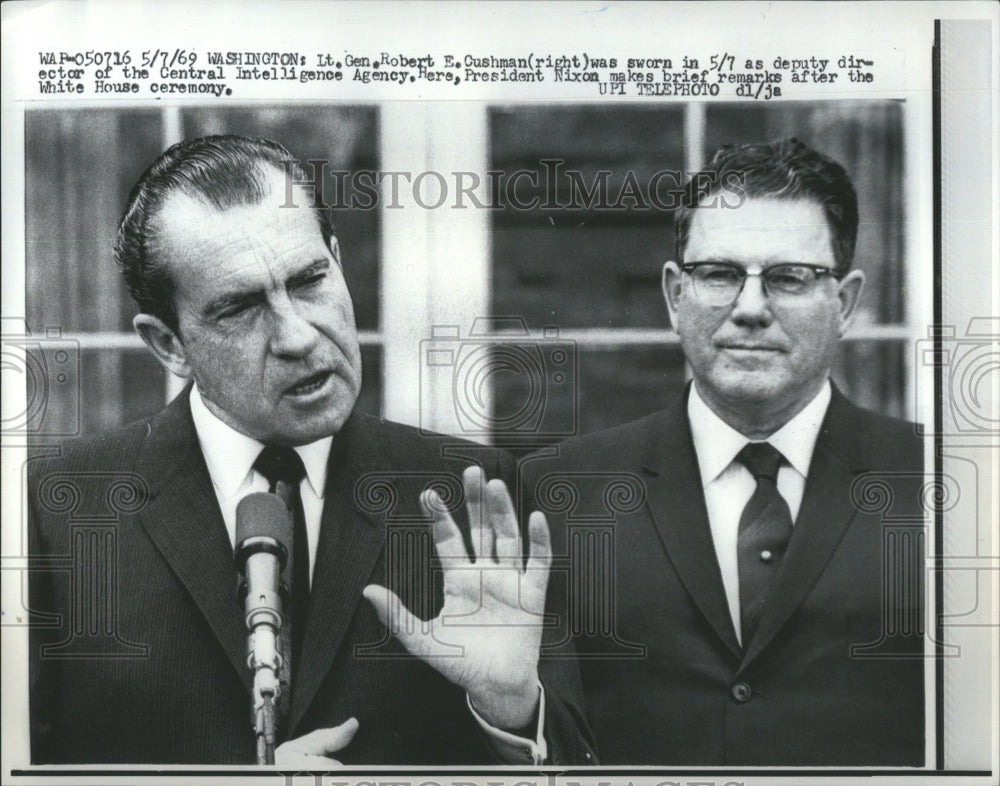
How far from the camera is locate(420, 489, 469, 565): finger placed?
3.88m

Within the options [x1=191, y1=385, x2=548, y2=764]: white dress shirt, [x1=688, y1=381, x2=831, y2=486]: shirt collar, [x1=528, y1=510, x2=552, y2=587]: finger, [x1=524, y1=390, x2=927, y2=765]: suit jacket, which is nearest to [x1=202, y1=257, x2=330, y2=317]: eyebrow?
[x1=191, y1=385, x2=548, y2=764]: white dress shirt

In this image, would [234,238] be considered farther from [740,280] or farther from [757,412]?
[757,412]

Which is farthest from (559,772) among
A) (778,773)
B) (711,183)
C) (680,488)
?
(711,183)

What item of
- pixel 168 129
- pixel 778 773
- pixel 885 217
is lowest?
pixel 778 773

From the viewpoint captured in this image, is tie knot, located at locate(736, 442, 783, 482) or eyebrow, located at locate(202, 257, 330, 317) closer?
eyebrow, located at locate(202, 257, 330, 317)

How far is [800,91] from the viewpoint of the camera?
12.8 ft

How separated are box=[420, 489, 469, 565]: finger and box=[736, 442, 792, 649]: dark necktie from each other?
846mm

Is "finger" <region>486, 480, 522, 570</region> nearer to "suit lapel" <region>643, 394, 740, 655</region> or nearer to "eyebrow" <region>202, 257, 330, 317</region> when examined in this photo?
"suit lapel" <region>643, 394, 740, 655</region>

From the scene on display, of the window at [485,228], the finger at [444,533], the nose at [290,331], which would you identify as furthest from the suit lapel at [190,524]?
the finger at [444,533]

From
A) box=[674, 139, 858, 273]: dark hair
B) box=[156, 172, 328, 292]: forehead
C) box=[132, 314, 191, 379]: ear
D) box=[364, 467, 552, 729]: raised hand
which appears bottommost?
box=[364, 467, 552, 729]: raised hand

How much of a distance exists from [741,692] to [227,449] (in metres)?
1.72

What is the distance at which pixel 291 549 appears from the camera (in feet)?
12.8

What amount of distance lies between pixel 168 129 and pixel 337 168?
528 millimetres

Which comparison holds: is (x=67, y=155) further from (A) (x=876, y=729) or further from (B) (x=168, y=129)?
(A) (x=876, y=729)
